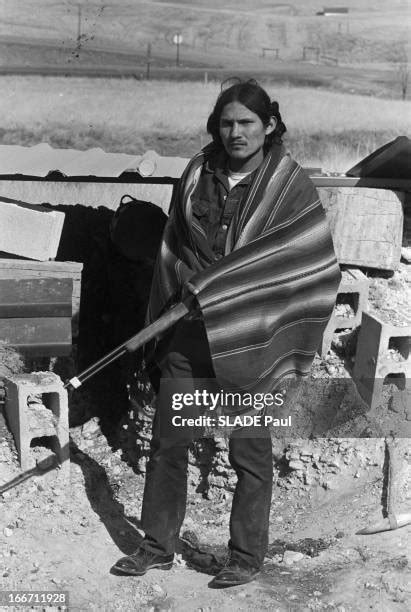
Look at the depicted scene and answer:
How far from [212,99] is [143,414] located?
13.3 m

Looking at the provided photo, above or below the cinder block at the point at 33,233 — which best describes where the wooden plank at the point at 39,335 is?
below

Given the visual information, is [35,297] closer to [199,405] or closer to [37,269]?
[37,269]

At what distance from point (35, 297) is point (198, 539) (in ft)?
4.81

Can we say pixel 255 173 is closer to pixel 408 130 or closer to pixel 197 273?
pixel 197 273

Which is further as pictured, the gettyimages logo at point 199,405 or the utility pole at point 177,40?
the utility pole at point 177,40

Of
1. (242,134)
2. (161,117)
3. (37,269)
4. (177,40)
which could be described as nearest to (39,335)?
(37,269)

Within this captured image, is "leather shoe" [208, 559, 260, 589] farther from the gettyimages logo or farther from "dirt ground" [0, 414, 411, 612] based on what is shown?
the gettyimages logo

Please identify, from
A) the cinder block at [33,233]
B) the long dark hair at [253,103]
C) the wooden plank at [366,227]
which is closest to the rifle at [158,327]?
the long dark hair at [253,103]

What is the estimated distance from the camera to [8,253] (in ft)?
16.2

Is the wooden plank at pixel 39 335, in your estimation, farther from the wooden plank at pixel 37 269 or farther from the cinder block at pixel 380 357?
the cinder block at pixel 380 357

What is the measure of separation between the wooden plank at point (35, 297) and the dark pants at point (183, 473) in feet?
4.24

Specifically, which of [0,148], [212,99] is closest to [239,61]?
[212,99]

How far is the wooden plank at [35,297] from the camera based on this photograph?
4.74 metres

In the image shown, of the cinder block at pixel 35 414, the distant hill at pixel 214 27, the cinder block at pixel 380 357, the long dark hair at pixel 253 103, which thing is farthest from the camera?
the distant hill at pixel 214 27
